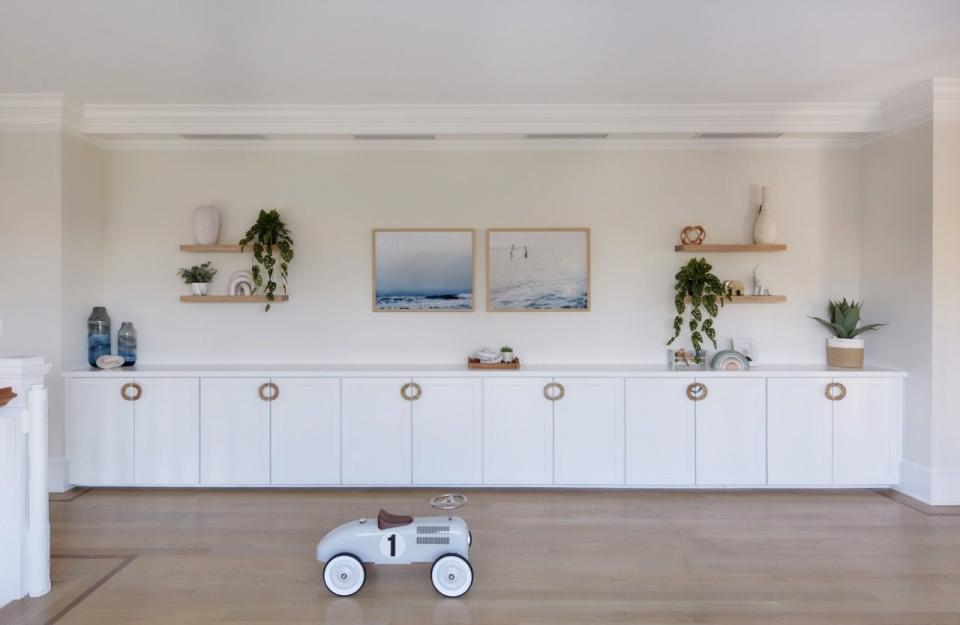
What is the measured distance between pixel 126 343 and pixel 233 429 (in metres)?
1.15

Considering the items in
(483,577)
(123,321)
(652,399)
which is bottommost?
(483,577)

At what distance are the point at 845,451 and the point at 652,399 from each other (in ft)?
4.75

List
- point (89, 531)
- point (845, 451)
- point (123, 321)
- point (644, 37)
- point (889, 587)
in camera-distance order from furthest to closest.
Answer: point (123, 321)
point (845, 451)
point (89, 531)
point (644, 37)
point (889, 587)

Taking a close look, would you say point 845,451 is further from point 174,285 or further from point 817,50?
point 174,285

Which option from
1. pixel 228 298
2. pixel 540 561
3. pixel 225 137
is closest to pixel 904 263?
pixel 540 561

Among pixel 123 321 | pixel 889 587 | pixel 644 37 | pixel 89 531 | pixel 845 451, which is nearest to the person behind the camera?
pixel 889 587

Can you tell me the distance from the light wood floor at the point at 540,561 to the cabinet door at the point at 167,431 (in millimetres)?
166

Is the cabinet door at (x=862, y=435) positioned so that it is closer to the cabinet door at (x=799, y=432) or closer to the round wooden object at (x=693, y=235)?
the cabinet door at (x=799, y=432)

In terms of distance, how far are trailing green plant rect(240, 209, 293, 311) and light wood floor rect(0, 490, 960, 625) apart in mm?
1582

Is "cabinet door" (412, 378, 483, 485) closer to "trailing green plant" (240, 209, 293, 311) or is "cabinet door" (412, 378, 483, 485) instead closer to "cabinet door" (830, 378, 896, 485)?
"trailing green plant" (240, 209, 293, 311)

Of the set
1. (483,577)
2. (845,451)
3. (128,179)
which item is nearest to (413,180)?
(128,179)

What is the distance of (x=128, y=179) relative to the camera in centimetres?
463

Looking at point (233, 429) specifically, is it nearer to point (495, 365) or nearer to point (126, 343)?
point (126, 343)

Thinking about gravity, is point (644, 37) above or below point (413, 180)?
above
